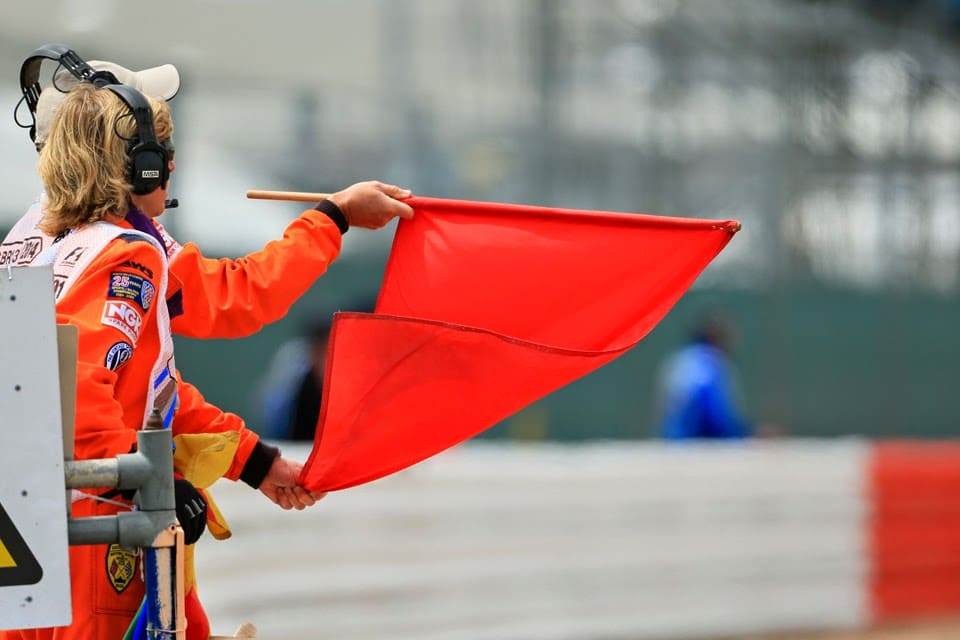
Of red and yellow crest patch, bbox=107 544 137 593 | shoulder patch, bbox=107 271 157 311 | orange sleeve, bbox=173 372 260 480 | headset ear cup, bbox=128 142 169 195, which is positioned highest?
headset ear cup, bbox=128 142 169 195

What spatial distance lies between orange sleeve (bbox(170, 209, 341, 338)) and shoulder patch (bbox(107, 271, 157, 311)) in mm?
251

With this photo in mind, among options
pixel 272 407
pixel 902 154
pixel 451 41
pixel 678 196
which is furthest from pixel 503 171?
pixel 902 154

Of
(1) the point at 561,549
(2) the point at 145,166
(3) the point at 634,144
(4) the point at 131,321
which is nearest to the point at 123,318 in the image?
(4) the point at 131,321

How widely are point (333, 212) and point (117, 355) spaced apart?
707mm

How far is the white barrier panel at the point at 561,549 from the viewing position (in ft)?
23.5

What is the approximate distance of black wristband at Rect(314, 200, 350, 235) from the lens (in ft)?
11.7

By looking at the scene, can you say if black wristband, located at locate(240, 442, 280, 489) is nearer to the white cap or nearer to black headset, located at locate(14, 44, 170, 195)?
black headset, located at locate(14, 44, 170, 195)

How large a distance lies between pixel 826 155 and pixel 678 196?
79.3 inches

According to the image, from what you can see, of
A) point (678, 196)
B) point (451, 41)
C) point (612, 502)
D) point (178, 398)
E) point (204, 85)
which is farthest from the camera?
point (678, 196)

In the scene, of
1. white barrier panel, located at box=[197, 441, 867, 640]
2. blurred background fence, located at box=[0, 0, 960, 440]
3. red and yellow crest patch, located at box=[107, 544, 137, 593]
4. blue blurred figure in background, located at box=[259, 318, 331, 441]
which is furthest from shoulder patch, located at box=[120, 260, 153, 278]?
blurred background fence, located at box=[0, 0, 960, 440]

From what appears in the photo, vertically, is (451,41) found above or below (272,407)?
above

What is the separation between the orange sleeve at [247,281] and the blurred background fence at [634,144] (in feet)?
17.2

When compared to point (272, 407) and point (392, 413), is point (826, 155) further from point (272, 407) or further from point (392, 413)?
point (392, 413)

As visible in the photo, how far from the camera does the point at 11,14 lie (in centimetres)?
865
